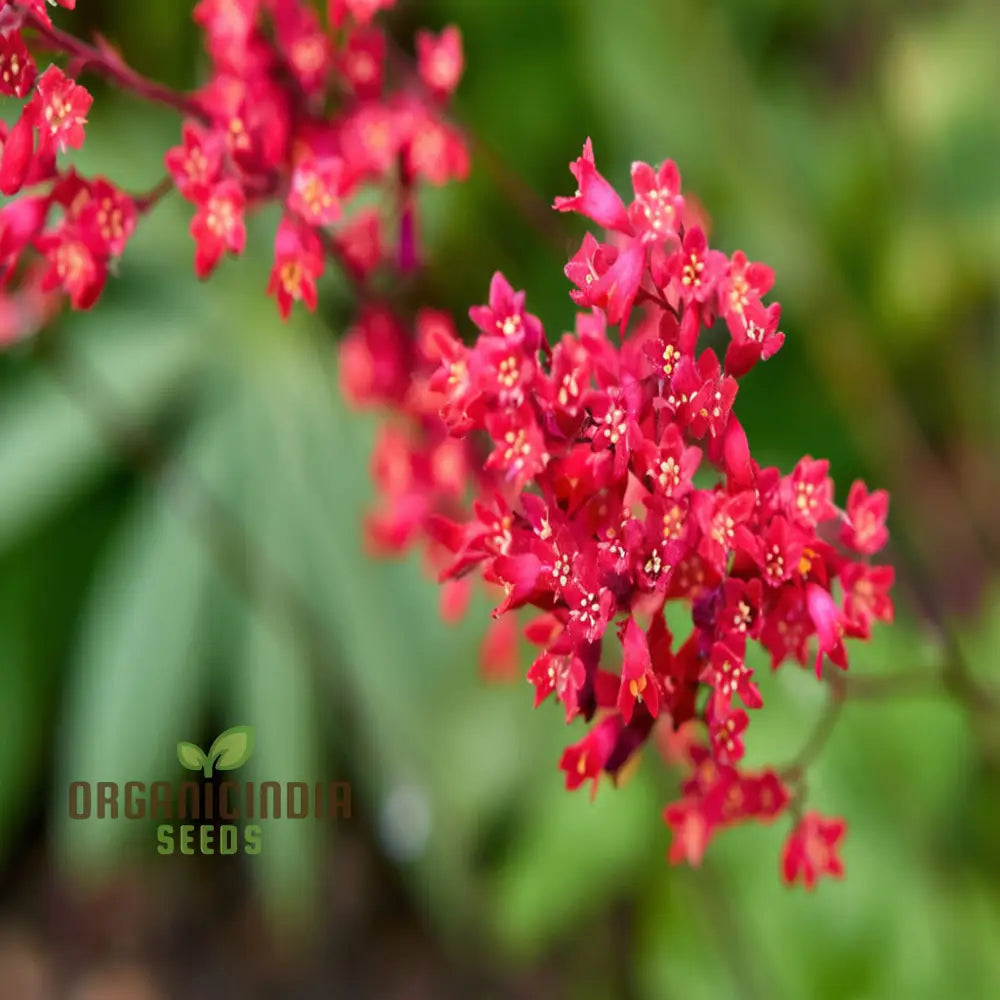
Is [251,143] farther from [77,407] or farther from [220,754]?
[77,407]

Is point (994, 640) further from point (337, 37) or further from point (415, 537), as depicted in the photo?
point (337, 37)

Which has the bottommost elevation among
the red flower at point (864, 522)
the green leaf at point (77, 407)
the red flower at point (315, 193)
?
the red flower at point (864, 522)

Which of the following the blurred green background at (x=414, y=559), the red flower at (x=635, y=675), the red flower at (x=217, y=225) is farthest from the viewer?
the blurred green background at (x=414, y=559)

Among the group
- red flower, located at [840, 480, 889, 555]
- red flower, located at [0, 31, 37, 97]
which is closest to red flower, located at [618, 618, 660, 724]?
red flower, located at [840, 480, 889, 555]

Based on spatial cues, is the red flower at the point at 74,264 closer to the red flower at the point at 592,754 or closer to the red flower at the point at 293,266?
the red flower at the point at 293,266

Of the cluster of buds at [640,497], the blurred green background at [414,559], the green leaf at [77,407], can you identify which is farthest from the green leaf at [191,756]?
the green leaf at [77,407]

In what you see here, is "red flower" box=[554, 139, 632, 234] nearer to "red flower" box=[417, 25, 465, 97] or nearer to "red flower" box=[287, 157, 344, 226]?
"red flower" box=[287, 157, 344, 226]

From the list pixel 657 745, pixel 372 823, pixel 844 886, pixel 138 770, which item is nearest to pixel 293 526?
pixel 138 770
